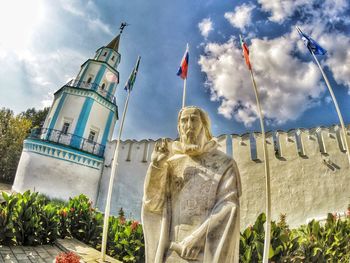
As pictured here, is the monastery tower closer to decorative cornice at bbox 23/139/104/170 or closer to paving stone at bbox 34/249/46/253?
decorative cornice at bbox 23/139/104/170

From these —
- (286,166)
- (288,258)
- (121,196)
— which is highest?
(286,166)

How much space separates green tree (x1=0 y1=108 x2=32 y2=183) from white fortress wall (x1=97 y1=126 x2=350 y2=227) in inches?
883

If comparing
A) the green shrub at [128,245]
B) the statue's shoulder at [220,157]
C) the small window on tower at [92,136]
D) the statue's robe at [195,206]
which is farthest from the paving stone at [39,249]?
the small window on tower at [92,136]

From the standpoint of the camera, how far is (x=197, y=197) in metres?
2.01

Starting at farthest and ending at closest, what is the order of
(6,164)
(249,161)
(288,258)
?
(6,164), (249,161), (288,258)

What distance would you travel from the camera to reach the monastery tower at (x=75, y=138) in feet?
43.3

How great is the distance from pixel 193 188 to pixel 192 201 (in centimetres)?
12

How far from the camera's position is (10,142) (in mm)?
23250

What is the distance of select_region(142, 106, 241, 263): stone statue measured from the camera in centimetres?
179

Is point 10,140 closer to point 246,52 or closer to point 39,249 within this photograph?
point 39,249

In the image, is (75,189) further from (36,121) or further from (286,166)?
(36,121)

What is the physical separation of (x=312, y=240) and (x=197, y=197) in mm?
4897

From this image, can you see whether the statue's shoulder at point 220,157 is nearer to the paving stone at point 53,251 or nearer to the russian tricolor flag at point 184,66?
the paving stone at point 53,251

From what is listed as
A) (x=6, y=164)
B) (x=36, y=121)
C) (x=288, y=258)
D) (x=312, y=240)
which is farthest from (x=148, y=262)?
(x=36, y=121)
